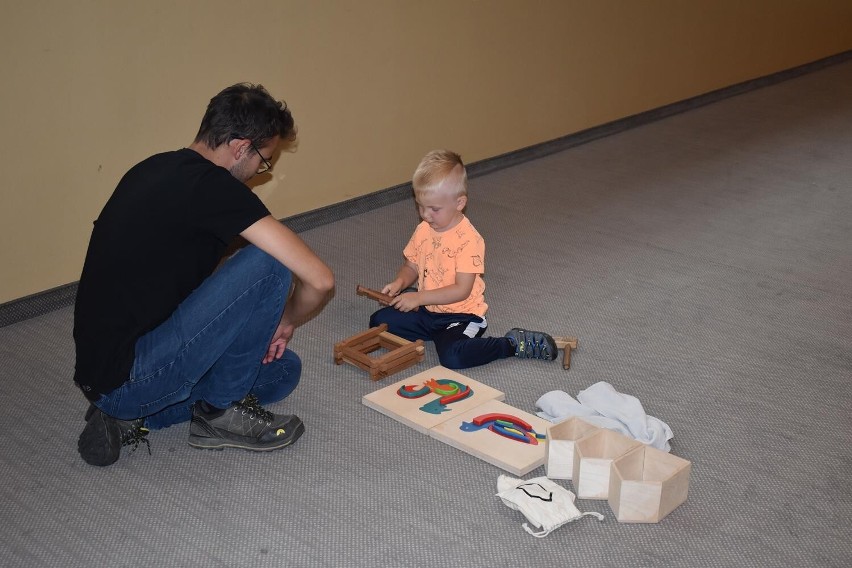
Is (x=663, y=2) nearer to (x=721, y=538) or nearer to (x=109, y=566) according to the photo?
(x=721, y=538)

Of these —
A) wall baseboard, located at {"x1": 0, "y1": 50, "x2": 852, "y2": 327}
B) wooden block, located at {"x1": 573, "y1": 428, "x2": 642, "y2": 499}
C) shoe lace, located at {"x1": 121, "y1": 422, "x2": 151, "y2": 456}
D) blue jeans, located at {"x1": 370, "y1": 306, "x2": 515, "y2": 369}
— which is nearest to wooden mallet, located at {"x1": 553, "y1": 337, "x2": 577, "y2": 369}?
blue jeans, located at {"x1": 370, "y1": 306, "x2": 515, "y2": 369}

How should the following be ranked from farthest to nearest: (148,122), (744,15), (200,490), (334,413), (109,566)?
1. (744,15)
2. (148,122)
3. (334,413)
4. (200,490)
5. (109,566)

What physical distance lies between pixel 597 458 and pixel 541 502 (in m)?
0.18

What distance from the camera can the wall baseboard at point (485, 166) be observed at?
303cm

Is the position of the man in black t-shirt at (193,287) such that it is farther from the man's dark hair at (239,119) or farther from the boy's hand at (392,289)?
the boy's hand at (392,289)

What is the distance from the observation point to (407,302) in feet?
8.78

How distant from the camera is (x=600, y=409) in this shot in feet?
7.69

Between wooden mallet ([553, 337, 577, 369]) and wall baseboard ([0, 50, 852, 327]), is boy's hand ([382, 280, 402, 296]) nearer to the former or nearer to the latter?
wooden mallet ([553, 337, 577, 369])

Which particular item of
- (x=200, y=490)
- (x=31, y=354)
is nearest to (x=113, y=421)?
(x=200, y=490)

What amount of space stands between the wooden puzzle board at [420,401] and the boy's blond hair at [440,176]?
53 centimetres

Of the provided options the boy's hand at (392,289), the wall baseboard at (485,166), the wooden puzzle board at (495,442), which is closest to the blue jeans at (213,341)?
the wooden puzzle board at (495,442)

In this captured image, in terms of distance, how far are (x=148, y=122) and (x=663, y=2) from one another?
3.43 meters

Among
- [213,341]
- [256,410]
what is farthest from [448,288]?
[213,341]

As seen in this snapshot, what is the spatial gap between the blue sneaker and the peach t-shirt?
17cm
